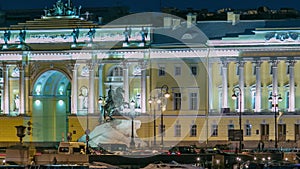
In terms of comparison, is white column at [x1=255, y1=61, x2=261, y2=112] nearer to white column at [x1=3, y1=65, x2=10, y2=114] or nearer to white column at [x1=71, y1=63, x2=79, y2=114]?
white column at [x1=71, y1=63, x2=79, y2=114]

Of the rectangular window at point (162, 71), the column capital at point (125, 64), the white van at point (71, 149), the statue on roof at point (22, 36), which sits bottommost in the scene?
the white van at point (71, 149)

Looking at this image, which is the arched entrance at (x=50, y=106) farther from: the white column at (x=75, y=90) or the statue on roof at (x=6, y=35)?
the statue on roof at (x=6, y=35)

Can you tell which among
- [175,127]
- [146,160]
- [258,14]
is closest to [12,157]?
[146,160]

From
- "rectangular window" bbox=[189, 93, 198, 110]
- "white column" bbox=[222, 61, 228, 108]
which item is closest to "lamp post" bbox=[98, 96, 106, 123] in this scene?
"rectangular window" bbox=[189, 93, 198, 110]

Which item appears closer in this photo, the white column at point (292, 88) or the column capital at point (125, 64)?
the white column at point (292, 88)

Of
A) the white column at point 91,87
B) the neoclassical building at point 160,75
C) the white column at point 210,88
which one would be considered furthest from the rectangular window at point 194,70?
the white column at point 91,87

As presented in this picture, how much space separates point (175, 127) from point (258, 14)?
20.4 metres

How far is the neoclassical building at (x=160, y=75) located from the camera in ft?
352

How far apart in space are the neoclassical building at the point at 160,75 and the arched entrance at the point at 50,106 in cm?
10

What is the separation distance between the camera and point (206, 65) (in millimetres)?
109000

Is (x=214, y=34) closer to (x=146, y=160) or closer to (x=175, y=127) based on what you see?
(x=175, y=127)

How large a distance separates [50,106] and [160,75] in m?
10.2

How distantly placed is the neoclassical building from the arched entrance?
100 millimetres

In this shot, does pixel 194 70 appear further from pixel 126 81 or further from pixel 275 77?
pixel 275 77
